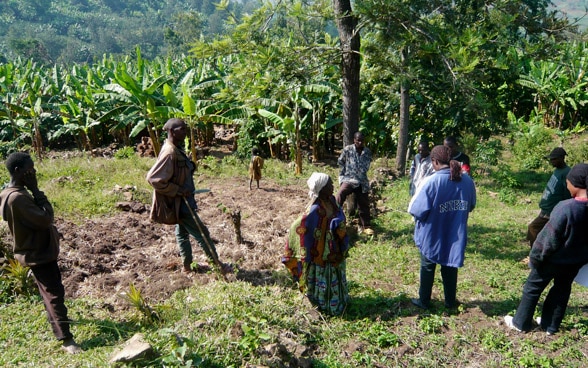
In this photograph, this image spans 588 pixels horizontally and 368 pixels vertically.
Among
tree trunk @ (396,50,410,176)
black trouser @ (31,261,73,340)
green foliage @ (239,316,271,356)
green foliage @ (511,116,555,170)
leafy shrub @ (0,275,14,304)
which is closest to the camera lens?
green foliage @ (239,316,271,356)

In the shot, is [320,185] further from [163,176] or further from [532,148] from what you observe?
[532,148]

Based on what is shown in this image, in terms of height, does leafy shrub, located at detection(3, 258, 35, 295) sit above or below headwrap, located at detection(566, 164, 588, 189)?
below

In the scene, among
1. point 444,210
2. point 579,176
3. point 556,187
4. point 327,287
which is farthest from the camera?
point 556,187

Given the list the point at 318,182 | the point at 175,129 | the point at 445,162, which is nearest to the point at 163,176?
the point at 175,129

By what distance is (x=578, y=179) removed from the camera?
133 inches

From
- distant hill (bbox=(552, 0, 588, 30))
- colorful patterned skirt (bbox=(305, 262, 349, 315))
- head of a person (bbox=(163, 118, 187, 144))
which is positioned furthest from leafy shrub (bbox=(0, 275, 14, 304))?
distant hill (bbox=(552, 0, 588, 30))

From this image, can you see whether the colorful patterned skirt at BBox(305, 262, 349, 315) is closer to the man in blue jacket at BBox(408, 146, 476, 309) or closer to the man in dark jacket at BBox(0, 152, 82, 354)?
the man in blue jacket at BBox(408, 146, 476, 309)

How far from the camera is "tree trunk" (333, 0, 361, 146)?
5883 millimetres

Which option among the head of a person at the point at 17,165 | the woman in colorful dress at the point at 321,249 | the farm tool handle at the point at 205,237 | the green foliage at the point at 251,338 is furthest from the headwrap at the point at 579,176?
the head of a person at the point at 17,165

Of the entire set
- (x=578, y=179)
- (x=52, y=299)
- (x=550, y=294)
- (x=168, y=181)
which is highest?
(x=578, y=179)

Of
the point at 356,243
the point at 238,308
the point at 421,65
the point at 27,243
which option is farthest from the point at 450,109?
the point at 27,243

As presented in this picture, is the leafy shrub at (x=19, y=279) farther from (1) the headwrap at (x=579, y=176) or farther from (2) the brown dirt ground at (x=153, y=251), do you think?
(1) the headwrap at (x=579, y=176)

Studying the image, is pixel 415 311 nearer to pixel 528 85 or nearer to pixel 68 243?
pixel 68 243

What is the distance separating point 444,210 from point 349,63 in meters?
3.04
